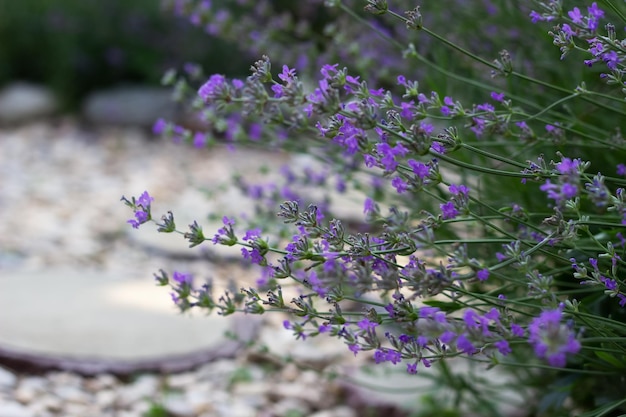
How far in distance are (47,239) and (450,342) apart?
2700 millimetres

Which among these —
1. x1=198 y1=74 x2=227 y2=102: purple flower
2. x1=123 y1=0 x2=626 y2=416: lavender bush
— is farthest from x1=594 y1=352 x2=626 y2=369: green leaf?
x1=198 y1=74 x2=227 y2=102: purple flower

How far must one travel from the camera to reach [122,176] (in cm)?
429

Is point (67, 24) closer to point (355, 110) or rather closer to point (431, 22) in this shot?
point (431, 22)

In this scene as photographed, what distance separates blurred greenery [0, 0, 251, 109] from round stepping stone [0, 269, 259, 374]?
3.46 m

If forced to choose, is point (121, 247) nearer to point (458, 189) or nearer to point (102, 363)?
point (102, 363)

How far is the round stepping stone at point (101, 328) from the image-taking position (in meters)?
2.01

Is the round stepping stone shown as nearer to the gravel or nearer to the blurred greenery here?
the gravel

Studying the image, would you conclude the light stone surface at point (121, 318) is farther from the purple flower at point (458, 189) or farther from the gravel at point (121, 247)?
the purple flower at point (458, 189)

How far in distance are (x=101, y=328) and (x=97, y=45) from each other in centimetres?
415

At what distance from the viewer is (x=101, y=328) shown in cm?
217

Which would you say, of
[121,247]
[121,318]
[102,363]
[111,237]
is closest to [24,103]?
[111,237]

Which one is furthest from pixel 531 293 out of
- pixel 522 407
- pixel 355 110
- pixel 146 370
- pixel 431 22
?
pixel 431 22

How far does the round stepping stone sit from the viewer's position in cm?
201

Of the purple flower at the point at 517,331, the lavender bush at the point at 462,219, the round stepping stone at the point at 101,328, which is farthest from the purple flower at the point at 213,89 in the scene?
the round stepping stone at the point at 101,328
